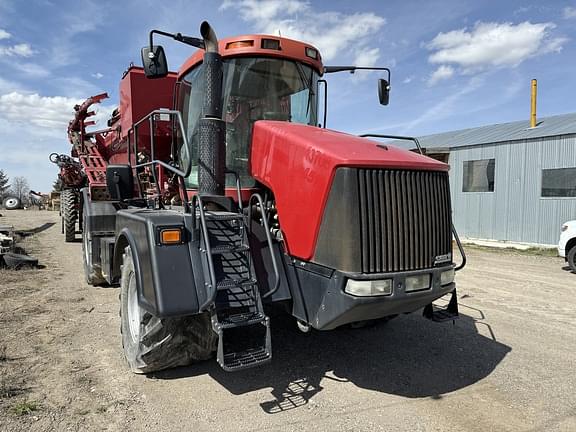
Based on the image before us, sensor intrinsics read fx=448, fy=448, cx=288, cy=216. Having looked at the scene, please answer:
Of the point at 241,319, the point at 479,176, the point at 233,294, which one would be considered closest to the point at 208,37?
the point at 233,294

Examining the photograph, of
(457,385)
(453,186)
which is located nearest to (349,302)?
(457,385)

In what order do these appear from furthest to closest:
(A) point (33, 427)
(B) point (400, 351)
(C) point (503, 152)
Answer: (C) point (503, 152), (B) point (400, 351), (A) point (33, 427)

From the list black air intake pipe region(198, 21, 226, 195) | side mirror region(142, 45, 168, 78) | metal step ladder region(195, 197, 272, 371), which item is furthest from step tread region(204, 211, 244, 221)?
side mirror region(142, 45, 168, 78)

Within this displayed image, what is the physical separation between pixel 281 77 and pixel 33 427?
331 centimetres

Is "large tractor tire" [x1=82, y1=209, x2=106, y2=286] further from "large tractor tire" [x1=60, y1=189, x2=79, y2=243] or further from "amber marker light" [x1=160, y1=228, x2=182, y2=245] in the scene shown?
"large tractor tire" [x1=60, y1=189, x2=79, y2=243]

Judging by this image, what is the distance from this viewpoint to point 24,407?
3137 millimetres

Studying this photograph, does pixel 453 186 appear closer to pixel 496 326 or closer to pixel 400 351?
pixel 496 326

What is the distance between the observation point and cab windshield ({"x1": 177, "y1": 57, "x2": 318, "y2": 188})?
389 cm

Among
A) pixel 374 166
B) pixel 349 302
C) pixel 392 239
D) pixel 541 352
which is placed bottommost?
pixel 541 352

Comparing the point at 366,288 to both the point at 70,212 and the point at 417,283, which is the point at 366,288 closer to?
the point at 417,283

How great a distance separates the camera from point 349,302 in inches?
116

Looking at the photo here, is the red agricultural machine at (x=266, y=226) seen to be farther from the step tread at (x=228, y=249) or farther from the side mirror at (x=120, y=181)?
the side mirror at (x=120, y=181)

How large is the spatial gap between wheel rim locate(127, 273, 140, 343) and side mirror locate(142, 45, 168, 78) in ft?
5.79

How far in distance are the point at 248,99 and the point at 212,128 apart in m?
0.54
